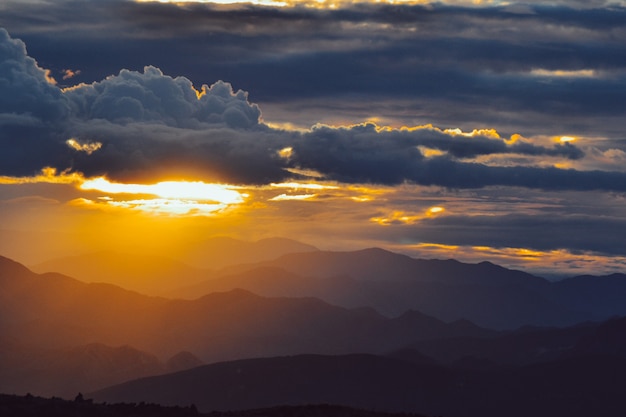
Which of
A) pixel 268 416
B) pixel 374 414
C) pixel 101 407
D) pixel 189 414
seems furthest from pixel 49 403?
pixel 374 414

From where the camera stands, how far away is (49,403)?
293 feet

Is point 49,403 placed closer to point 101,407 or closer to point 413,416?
point 101,407

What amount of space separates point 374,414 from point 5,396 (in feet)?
115

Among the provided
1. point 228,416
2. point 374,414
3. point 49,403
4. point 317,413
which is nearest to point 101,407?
point 49,403

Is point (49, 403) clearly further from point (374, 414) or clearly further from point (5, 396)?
point (374, 414)

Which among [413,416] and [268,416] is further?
[413,416]

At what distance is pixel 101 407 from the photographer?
89.7 metres

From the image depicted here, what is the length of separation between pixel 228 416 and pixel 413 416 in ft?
65.8

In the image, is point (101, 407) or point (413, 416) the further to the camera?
point (413, 416)

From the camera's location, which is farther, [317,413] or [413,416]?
[413,416]

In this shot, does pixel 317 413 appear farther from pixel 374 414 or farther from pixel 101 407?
pixel 101 407

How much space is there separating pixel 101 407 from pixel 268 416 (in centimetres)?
1532

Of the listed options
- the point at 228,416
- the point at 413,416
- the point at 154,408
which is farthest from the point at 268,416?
the point at 413,416

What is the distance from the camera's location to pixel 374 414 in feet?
309
